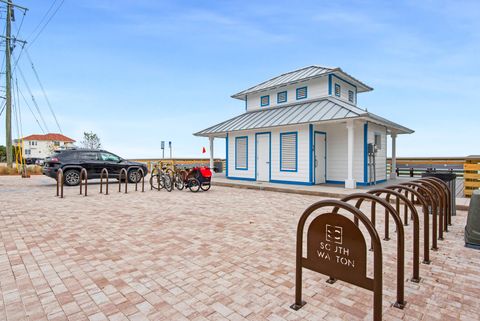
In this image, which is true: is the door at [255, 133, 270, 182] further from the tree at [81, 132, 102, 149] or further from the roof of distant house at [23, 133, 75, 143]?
the roof of distant house at [23, 133, 75, 143]

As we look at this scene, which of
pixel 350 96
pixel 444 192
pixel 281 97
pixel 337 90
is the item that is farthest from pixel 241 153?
pixel 444 192

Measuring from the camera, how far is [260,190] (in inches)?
496

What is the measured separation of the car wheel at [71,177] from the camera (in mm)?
13664

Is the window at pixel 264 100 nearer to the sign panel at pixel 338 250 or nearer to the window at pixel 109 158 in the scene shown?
the window at pixel 109 158

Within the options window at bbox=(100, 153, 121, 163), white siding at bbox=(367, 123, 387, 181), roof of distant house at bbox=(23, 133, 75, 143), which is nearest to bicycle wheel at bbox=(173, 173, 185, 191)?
window at bbox=(100, 153, 121, 163)

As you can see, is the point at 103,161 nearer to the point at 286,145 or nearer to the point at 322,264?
the point at 286,145

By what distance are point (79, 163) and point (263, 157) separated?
9.16 metres

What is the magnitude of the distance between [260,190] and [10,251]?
9.38 meters

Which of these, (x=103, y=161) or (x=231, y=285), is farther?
(x=103, y=161)

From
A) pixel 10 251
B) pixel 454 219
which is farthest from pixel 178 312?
pixel 454 219

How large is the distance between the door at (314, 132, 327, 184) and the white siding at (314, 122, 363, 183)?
0.24 m

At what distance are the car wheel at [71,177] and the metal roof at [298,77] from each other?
10328 mm

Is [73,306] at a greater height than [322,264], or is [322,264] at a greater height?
[322,264]

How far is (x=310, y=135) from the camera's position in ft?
41.7
